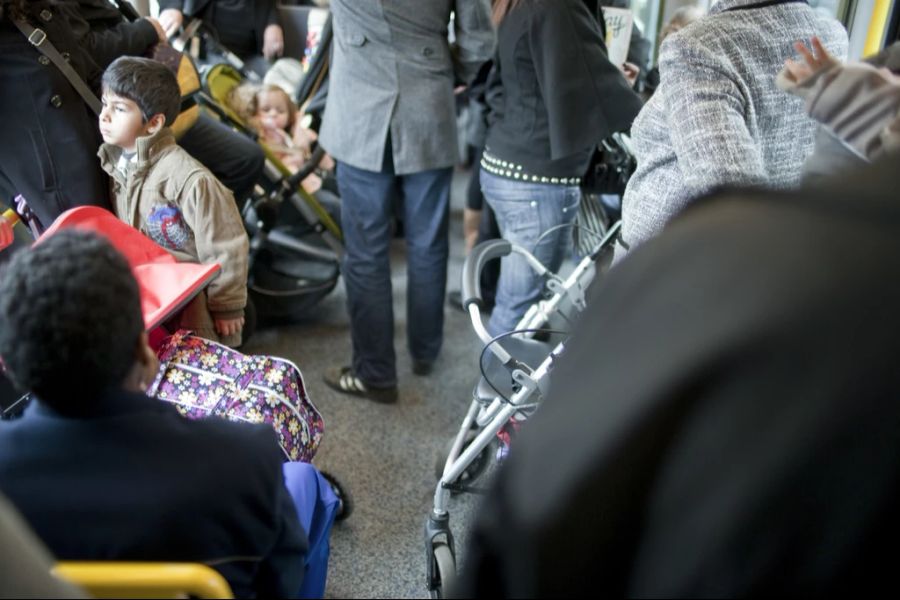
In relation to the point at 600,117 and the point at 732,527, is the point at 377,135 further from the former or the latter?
the point at 732,527

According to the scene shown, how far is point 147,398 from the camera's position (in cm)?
88

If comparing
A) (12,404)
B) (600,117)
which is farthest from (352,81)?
(12,404)

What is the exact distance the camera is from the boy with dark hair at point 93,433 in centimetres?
82

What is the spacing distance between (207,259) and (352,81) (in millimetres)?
726

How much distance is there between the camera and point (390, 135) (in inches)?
77.0

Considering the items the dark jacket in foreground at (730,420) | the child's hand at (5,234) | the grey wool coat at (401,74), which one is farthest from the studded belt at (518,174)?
the dark jacket in foreground at (730,420)

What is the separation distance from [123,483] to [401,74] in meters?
1.35

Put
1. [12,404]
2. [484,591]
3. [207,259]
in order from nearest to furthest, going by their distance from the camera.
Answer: [484,591], [12,404], [207,259]

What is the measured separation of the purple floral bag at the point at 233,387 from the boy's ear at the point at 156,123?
427mm

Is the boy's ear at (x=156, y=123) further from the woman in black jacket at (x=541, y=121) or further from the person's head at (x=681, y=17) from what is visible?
the person's head at (x=681, y=17)

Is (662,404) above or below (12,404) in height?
above

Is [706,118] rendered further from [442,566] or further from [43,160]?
[43,160]

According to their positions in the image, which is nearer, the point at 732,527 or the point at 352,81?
the point at 732,527

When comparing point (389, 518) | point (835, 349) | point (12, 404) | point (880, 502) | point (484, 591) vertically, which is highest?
point (835, 349)
